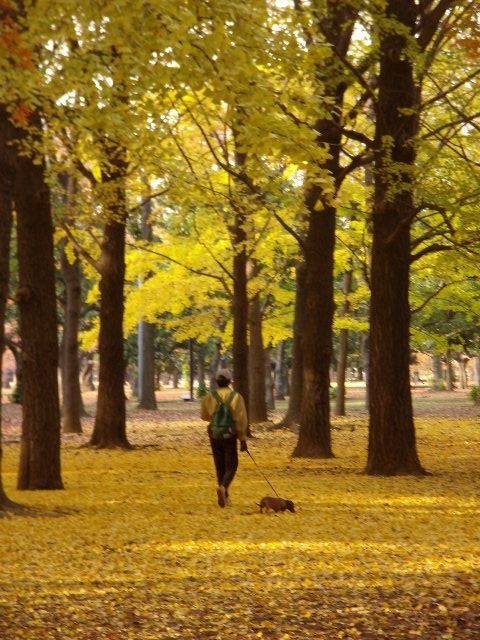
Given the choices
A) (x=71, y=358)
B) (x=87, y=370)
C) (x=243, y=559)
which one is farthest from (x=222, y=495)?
(x=87, y=370)

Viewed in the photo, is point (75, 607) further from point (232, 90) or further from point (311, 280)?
point (311, 280)

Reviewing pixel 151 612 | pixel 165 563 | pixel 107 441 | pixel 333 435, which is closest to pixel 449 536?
pixel 165 563

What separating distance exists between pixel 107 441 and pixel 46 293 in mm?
9424

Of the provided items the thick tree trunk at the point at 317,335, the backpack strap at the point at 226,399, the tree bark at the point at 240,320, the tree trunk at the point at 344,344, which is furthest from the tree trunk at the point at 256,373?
the backpack strap at the point at 226,399

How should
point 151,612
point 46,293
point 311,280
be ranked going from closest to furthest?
point 151,612 → point 46,293 → point 311,280

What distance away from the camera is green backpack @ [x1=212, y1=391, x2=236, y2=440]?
13438 millimetres

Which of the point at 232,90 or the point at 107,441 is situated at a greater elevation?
the point at 232,90

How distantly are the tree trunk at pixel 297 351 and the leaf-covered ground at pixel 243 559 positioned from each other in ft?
35.5

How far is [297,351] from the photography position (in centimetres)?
2955

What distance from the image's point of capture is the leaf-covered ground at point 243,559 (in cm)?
729

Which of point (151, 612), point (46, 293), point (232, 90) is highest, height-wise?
point (232, 90)

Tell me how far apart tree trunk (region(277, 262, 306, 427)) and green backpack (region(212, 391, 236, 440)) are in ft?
50.2

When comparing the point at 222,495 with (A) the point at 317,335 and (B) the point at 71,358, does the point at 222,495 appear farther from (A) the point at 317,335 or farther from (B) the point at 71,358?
(B) the point at 71,358

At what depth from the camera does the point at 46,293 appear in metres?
15.2
